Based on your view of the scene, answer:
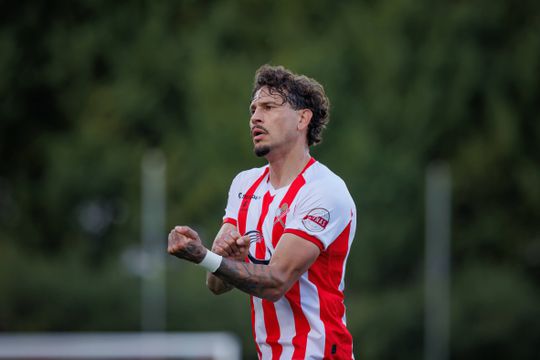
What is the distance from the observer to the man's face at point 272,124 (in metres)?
5.72

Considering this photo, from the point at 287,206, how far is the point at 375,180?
24.3m

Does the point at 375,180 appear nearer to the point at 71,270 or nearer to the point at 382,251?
the point at 382,251

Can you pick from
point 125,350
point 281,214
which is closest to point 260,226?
point 281,214

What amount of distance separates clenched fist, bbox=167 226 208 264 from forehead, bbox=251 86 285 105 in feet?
3.40

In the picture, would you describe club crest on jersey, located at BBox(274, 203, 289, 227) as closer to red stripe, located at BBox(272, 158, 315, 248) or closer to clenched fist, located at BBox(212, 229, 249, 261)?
red stripe, located at BBox(272, 158, 315, 248)

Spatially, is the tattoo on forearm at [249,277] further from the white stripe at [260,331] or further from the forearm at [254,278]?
the white stripe at [260,331]

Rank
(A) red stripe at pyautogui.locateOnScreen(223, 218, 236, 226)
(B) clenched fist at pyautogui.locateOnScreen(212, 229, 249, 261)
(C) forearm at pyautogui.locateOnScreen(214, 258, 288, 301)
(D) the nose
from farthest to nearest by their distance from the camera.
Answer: (A) red stripe at pyautogui.locateOnScreen(223, 218, 236, 226)
(D) the nose
(B) clenched fist at pyautogui.locateOnScreen(212, 229, 249, 261)
(C) forearm at pyautogui.locateOnScreen(214, 258, 288, 301)

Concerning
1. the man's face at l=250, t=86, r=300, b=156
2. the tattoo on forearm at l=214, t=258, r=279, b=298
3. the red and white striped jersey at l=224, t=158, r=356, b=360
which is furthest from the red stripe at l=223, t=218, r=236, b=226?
the tattoo on forearm at l=214, t=258, r=279, b=298

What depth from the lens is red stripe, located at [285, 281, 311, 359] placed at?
553cm

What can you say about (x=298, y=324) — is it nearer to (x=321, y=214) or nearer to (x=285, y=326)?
(x=285, y=326)

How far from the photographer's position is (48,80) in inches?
1315

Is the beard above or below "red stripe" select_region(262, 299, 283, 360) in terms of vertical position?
above

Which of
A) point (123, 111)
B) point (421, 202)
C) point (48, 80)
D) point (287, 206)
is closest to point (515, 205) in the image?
point (421, 202)

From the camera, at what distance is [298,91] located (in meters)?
5.84
